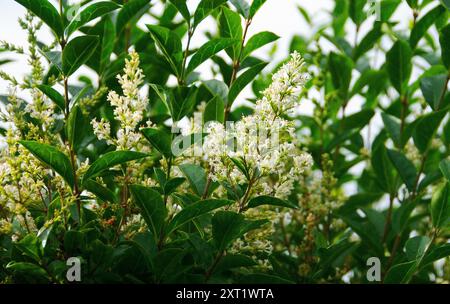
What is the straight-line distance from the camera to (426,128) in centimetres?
228

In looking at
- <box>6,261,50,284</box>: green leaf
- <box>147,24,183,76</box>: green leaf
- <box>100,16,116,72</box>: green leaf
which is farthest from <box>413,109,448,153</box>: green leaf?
<box>6,261,50,284</box>: green leaf

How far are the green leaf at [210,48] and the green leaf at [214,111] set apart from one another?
175 mm

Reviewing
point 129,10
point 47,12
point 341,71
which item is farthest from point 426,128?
point 47,12

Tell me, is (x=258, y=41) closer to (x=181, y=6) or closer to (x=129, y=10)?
(x=181, y=6)

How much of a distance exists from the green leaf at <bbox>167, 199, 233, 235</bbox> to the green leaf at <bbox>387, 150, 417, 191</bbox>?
38.3 inches

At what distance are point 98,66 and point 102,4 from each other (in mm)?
437

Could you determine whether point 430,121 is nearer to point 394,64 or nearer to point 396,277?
point 394,64

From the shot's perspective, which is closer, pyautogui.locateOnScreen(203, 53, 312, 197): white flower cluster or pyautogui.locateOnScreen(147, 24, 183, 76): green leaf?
pyautogui.locateOnScreen(203, 53, 312, 197): white flower cluster

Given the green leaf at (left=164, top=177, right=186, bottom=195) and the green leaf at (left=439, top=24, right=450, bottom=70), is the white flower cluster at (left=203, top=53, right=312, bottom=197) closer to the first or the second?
the green leaf at (left=164, top=177, right=186, bottom=195)

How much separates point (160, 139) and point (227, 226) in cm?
30

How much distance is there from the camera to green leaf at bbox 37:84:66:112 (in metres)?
1.67

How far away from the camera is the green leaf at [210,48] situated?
189 centimetres

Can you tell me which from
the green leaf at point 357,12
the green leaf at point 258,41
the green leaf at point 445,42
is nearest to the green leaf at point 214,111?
the green leaf at point 258,41
